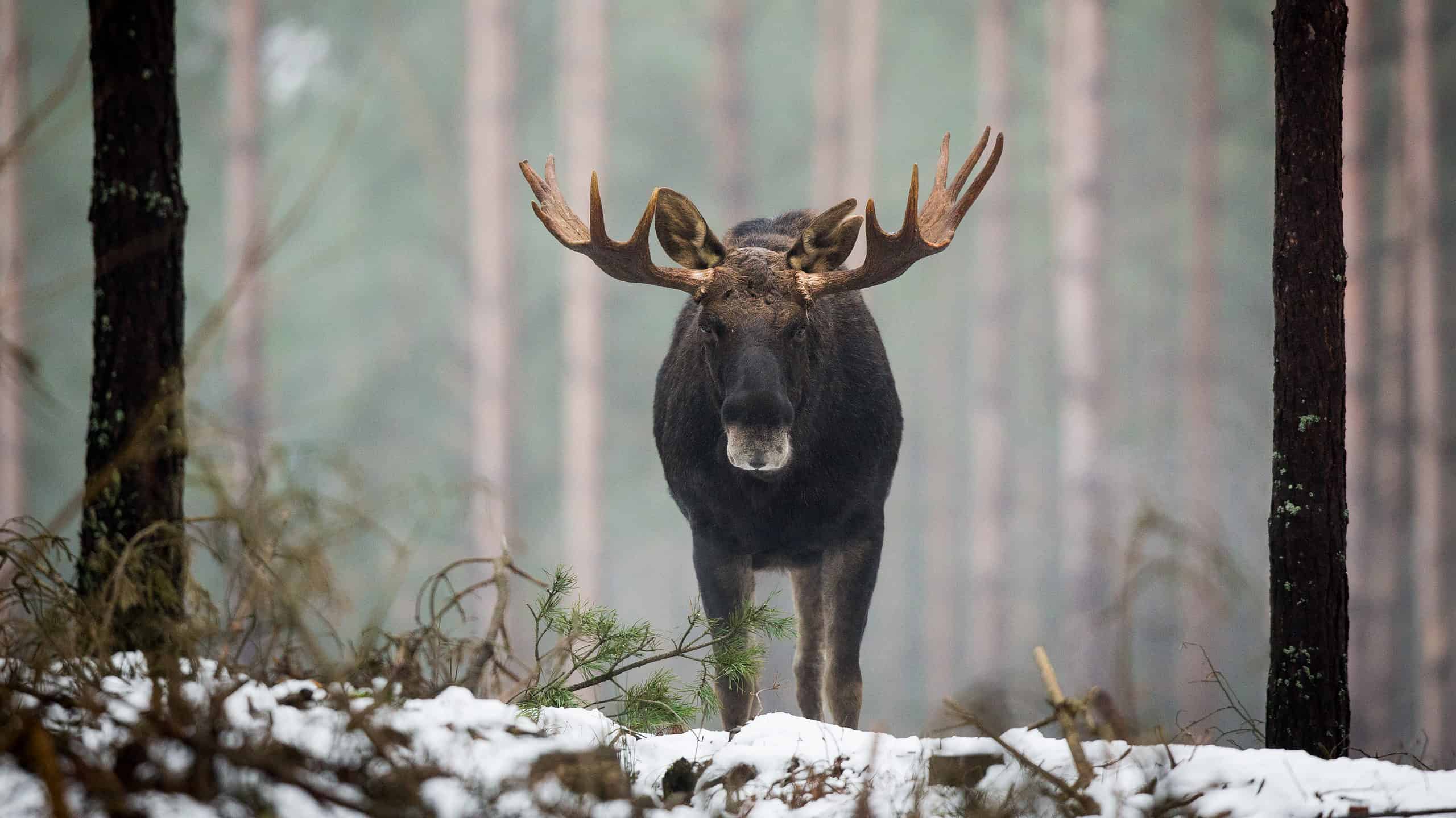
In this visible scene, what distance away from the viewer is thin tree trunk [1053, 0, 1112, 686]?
49.0 ft

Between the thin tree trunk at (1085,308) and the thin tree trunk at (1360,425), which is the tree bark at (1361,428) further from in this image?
the thin tree trunk at (1085,308)

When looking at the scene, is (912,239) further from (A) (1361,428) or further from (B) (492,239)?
(B) (492,239)

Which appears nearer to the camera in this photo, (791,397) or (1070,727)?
(1070,727)

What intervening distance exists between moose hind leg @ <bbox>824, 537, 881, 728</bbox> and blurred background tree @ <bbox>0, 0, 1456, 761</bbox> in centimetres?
1330

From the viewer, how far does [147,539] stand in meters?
3.83

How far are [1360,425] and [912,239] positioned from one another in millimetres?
12620

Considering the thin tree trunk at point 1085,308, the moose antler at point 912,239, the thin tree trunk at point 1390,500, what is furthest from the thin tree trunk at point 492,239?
the moose antler at point 912,239

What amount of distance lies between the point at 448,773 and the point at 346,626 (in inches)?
69.3

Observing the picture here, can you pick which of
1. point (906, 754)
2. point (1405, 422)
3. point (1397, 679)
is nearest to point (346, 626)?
point (906, 754)

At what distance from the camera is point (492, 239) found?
56.7ft

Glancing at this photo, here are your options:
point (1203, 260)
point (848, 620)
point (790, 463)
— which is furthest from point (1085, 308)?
point (790, 463)

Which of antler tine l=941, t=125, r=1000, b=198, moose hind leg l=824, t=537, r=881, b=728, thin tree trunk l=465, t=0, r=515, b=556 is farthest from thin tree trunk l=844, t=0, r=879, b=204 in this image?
moose hind leg l=824, t=537, r=881, b=728

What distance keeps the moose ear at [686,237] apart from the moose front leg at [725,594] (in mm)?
1386

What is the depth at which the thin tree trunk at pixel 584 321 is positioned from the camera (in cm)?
1680
